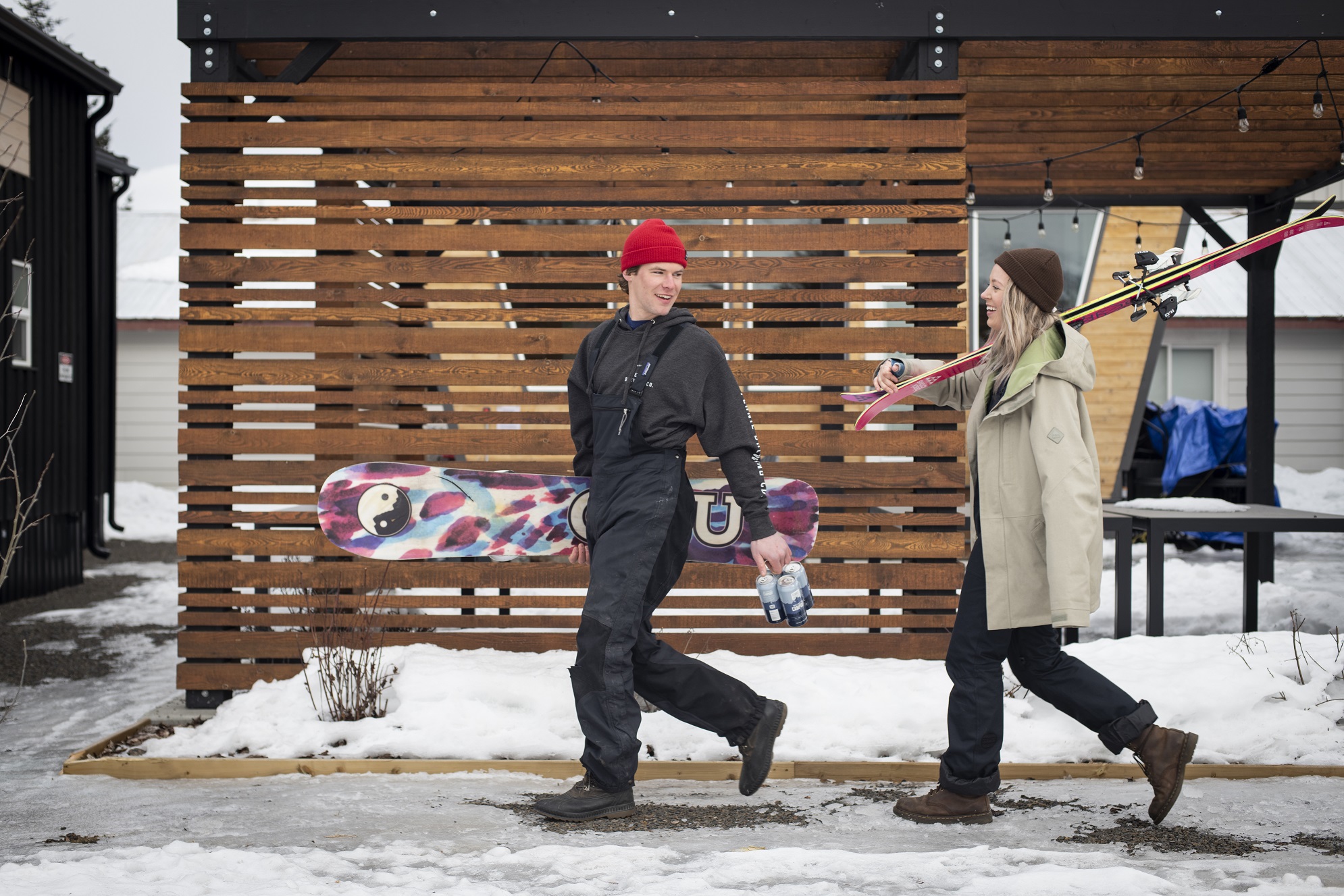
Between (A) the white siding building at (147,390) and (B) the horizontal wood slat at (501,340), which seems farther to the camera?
(A) the white siding building at (147,390)

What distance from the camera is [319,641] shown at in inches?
203

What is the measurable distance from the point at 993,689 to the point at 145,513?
698 inches

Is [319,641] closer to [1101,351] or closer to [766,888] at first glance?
[766,888]

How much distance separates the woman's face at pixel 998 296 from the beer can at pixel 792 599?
1079 mm

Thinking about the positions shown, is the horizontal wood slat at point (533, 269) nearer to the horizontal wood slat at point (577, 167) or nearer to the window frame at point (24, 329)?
the horizontal wood slat at point (577, 167)

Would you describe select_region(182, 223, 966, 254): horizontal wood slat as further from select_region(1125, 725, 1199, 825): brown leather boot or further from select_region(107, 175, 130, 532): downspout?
select_region(107, 175, 130, 532): downspout

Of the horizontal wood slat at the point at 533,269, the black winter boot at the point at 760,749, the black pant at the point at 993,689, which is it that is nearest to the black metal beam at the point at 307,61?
the horizontal wood slat at the point at 533,269

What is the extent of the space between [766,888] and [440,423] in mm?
3306

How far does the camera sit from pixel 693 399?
3.90 metres

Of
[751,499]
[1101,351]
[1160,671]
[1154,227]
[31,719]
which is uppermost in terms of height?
[1154,227]

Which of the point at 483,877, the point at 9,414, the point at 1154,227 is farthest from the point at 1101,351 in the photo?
the point at 483,877

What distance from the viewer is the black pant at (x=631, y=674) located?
3812mm

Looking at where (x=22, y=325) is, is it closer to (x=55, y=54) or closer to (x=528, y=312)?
(x=55, y=54)

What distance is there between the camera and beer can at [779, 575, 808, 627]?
12.8 feet
